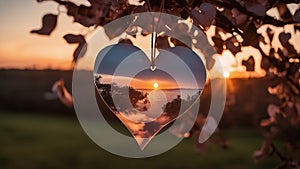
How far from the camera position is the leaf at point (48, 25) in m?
0.70

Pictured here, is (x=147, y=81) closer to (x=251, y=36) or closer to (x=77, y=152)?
(x=251, y=36)

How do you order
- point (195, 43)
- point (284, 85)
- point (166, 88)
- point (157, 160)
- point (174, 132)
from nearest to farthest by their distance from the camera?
point (166, 88) < point (195, 43) < point (284, 85) < point (174, 132) < point (157, 160)

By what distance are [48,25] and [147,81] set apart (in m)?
0.15

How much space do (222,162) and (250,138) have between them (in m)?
1.17

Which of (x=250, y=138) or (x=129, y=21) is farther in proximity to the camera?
(x=250, y=138)

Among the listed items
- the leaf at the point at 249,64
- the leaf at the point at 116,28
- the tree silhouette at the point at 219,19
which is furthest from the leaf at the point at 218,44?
the leaf at the point at 116,28

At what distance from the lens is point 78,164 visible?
490cm

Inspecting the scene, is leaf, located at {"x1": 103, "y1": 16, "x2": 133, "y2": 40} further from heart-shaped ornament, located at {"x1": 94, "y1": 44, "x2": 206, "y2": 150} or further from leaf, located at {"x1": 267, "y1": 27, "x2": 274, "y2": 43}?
leaf, located at {"x1": 267, "y1": 27, "x2": 274, "y2": 43}

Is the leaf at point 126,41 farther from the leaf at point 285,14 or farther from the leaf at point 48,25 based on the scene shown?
the leaf at point 285,14

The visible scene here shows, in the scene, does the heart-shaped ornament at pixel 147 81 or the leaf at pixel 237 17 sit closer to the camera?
the heart-shaped ornament at pixel 147 81

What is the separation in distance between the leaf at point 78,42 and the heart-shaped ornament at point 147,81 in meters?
0.04

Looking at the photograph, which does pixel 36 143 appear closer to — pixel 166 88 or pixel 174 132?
pixel 174 132

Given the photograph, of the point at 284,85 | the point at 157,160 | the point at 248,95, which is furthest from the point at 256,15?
the point at 157,160

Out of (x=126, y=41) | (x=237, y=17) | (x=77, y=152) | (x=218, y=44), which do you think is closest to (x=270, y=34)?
(x=218, y=44)
